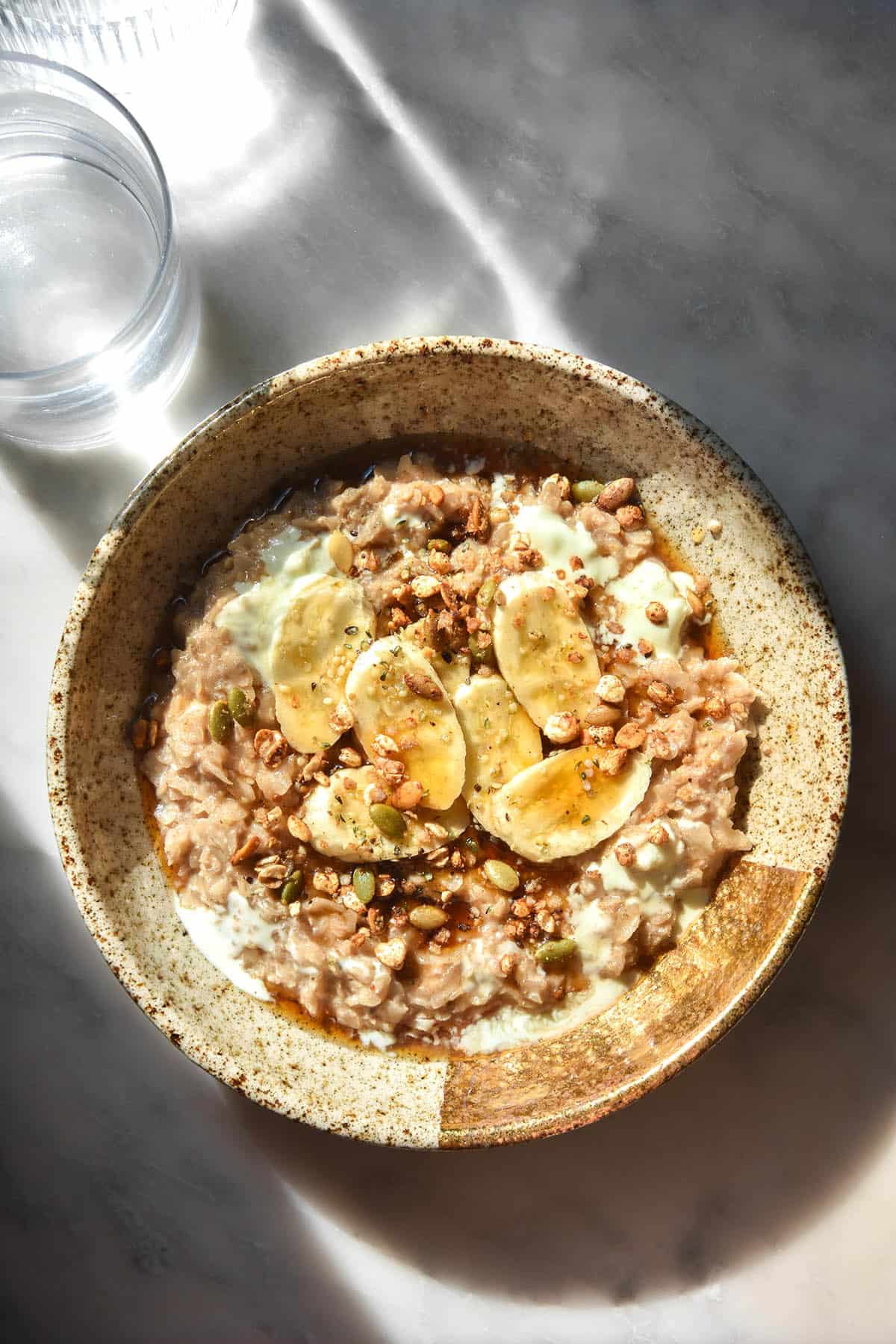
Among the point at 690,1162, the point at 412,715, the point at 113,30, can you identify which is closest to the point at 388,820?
the point at 412,715

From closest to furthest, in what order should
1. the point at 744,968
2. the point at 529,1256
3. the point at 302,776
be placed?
the point at 744,968, the point at 302,776, the point at 529,1256

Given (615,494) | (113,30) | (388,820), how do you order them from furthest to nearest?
1. (113,30)
2. (615,494)
3. (388,820)

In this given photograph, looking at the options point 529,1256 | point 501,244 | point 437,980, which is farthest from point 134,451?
point 529,1256

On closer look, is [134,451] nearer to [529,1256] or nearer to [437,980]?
[437,980]

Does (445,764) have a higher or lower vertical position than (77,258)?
lower

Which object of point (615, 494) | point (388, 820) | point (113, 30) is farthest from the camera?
point (113, 30)

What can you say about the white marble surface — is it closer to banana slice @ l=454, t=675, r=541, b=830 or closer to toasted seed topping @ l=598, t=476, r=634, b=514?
toasted seed topping @ l=598, t=476, r=634, b=514

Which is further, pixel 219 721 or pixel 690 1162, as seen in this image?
pixel 690 1162

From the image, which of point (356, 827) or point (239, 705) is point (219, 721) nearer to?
point (239, 705)
